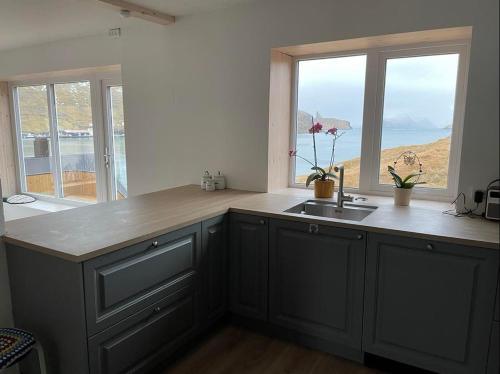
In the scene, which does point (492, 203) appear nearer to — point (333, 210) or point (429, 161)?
point (429, 161)

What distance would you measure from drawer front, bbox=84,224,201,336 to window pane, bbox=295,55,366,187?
1285mm

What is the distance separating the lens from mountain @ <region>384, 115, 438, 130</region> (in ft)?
8.16

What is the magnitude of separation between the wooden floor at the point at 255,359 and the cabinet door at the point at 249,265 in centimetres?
18

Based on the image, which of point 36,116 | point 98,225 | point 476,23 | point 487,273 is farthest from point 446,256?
point 36,116

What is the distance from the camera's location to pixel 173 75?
124 inches

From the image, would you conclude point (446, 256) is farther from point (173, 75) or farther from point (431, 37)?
point (173, 75)

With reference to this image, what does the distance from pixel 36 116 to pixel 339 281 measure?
4.40m

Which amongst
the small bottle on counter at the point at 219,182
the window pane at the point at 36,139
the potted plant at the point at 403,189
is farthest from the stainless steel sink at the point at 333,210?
the window pane at the point at 36,139

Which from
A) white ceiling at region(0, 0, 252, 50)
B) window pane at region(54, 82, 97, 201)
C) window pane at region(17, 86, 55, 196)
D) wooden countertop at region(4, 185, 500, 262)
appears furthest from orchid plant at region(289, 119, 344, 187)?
window pane at region(17, 86, 55, 196)

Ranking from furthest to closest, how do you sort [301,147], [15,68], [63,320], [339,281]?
[15,68] < [301,147] < [339,281] < [63,320]

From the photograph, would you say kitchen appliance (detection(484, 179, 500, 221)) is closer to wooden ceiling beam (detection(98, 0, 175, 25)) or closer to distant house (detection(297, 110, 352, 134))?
distant house (detection(297, 110, 352, 134))

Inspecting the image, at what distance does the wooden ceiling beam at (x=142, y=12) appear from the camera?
2525 mm

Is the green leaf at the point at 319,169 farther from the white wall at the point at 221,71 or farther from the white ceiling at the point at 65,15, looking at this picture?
the white ceiling at the point at 65,15

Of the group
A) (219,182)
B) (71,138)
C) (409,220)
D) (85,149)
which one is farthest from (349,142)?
(71,138)
